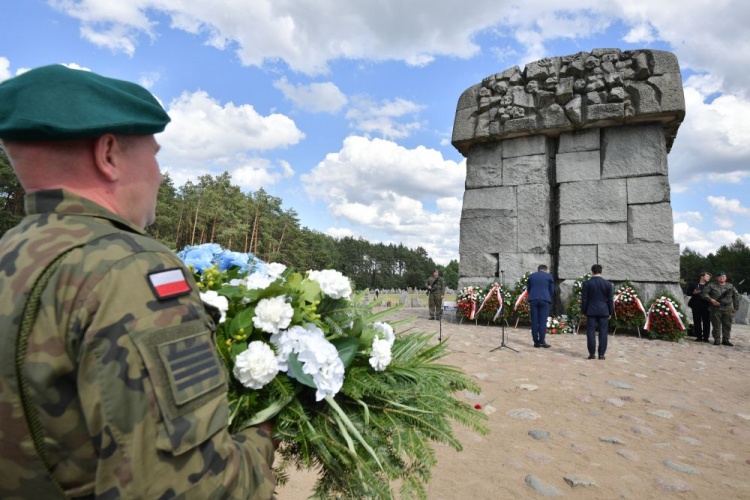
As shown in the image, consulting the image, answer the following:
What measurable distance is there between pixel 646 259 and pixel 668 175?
2328 mm

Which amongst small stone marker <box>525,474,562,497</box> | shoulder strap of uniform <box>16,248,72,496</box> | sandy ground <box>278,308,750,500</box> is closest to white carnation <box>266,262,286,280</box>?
shoulder strap of uniform <box>16,248,72,496</box>

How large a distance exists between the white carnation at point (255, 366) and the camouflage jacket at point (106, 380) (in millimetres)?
397

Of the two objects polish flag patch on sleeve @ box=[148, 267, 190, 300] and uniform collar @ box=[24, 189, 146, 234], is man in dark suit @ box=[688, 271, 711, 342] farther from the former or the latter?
uniform collar @ box=[24, 189, 146, 234]

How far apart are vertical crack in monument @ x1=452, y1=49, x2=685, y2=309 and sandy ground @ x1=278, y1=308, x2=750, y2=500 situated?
4.54 meters

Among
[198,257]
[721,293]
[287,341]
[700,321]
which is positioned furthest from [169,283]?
[700,321]

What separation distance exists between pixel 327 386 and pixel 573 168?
42.1 feet

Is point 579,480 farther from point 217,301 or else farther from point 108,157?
point 108,157

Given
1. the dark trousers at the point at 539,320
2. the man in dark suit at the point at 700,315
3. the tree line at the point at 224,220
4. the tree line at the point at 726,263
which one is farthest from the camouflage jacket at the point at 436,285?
the tree line at the point at 726,263

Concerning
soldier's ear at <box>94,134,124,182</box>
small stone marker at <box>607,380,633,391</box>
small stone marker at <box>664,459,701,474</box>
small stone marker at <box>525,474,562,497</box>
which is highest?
soldier's ear at <box>94,134,124,182</box>

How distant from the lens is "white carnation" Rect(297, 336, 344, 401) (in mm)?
1468

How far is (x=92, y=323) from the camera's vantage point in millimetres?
887

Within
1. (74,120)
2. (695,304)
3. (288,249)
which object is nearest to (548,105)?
(695,304)

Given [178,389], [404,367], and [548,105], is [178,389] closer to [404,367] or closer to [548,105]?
[404,367]

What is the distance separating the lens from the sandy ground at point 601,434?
10.8 ft
